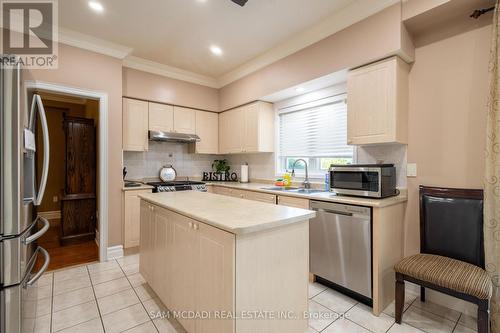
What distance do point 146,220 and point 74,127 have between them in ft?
8.50

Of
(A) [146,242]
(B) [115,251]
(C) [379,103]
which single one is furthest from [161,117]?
(C) [379,103]

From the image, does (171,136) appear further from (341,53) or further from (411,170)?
(411,170)

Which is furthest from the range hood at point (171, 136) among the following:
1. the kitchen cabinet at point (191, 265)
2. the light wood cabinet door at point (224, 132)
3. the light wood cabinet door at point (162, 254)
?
the light wood cabinet door at point (162, 254)

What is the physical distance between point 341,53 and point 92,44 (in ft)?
9.88

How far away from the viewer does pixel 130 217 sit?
3326 mm

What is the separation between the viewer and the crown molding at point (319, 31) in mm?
2297

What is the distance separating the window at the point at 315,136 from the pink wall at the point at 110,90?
2382mm

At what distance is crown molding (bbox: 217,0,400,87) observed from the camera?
230cm

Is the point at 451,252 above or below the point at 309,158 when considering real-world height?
below

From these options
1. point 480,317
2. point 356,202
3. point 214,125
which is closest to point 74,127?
point 214,125

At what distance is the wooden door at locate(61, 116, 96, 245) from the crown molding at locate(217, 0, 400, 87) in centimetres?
275

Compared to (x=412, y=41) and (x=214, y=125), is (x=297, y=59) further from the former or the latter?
(x=214, y=125)

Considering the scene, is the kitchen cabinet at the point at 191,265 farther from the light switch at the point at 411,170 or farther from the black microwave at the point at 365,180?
the light switch at the point at 411,170

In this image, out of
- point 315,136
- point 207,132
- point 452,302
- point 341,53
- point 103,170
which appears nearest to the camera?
point 452,302
